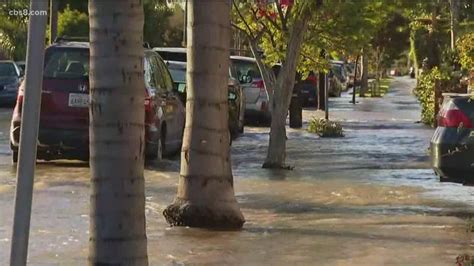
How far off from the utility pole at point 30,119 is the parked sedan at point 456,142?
605cm

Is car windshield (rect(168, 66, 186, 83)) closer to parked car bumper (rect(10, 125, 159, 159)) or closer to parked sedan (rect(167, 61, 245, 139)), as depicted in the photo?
parked sedan (rect(167, 61, 245, 139))

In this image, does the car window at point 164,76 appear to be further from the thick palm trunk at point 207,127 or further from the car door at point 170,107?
the thick palm trunk at point 207,127

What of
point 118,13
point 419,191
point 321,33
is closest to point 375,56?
point 321,33

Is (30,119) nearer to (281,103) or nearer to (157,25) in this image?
(281,103)

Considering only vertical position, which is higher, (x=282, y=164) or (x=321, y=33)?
(x=321, y=33)

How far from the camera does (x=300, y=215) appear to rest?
10492 mm

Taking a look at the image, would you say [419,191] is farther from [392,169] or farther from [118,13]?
[118,13]

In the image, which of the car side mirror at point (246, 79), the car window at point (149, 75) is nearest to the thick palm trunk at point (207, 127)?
the car window at point (149, 75)

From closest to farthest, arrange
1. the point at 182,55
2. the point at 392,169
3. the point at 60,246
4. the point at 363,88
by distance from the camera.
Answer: the point at 60,246
the point at 392,169
the point at 182,55
the point at 363,88

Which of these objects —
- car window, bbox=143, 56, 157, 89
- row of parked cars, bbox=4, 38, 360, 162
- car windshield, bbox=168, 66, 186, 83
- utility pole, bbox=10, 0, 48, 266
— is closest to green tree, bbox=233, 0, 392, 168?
row of parked cars, bbox=4, 38, 360, 162

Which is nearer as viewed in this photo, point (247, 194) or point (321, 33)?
point (247, 194)

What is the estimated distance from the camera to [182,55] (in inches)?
911

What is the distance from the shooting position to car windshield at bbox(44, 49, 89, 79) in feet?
45.8

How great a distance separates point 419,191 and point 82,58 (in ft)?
15.4
